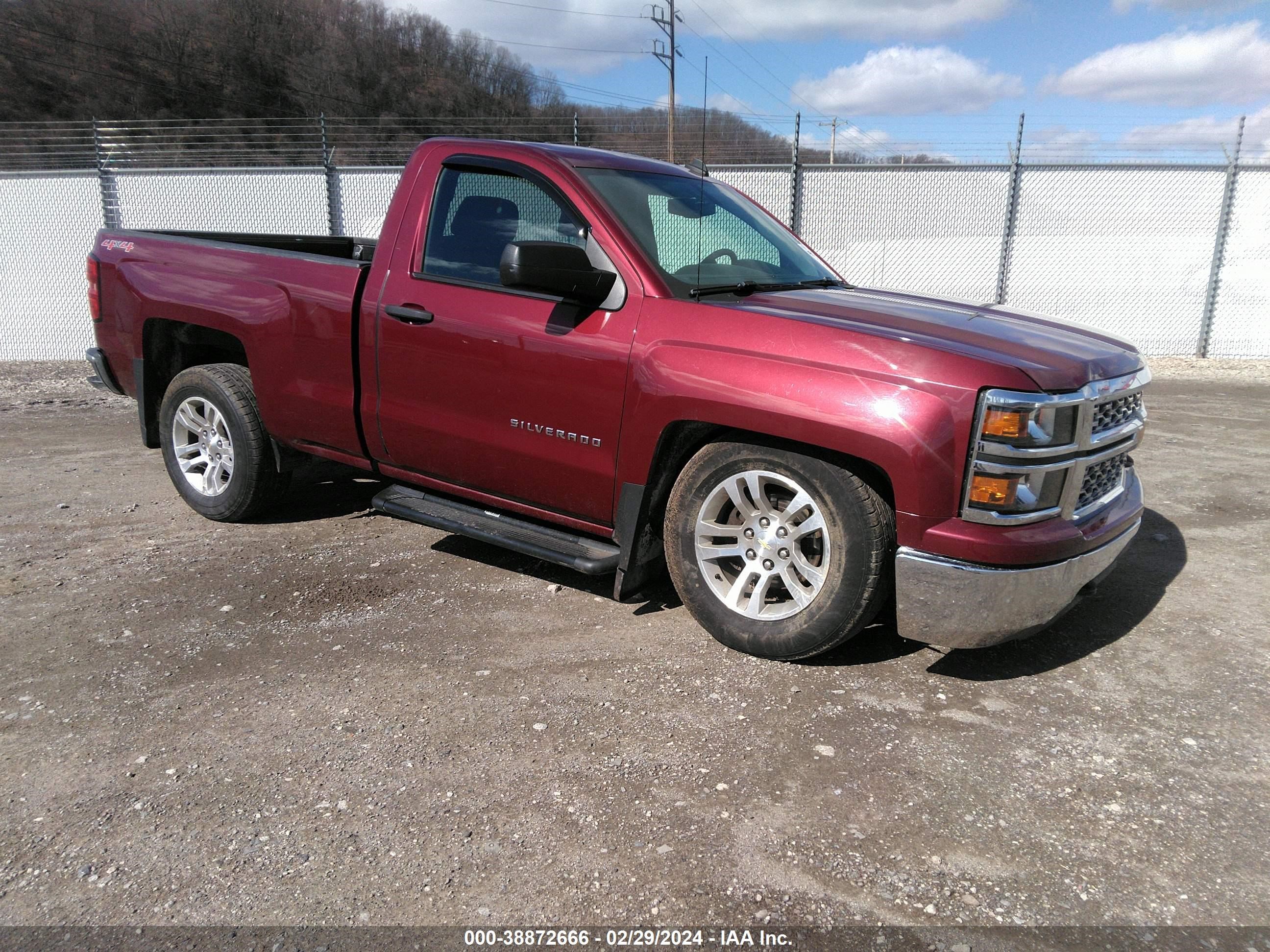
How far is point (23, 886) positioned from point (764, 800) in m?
1.95

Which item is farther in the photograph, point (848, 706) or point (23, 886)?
point (848, 706)

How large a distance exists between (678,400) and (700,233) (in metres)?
1.02

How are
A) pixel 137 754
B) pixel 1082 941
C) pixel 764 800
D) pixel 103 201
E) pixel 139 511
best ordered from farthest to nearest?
1. pixel 103 201
2. pixel 139 511
3. pixel 137 754
4. pixel 764 800
5. pixel 1082 941

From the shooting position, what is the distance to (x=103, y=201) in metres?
12.2

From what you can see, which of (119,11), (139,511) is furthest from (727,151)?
(119,11)

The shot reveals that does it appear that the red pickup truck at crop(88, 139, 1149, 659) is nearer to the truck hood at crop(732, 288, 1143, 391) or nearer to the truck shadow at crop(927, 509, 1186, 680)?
the truck hood at crop(732, 288, 1143, 391)

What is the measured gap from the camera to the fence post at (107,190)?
12.1m

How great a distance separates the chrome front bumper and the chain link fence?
9.66 meters

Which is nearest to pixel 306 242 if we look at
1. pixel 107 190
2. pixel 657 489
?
pixel 657 489

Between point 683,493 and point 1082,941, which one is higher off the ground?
point 683,493

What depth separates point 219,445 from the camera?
509 centimetres

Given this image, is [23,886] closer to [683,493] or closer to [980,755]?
[683,493]

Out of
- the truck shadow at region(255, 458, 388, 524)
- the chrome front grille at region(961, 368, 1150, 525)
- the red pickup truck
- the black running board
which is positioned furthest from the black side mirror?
the truck shadow at region(255, 458, 388, 524)

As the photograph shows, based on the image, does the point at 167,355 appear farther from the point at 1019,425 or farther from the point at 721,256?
the point at 1019,425
